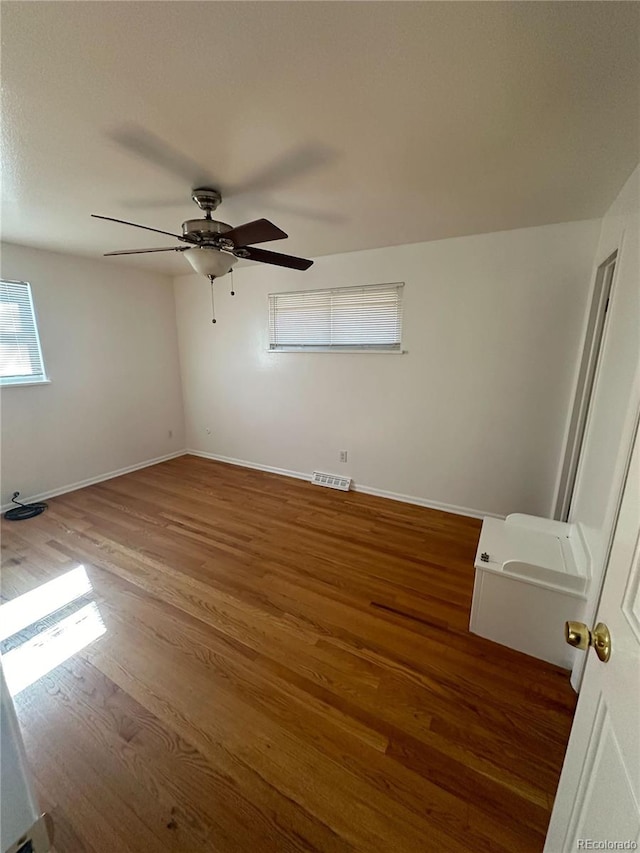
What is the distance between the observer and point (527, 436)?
8.95 ft

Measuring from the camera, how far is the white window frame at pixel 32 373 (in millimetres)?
3068

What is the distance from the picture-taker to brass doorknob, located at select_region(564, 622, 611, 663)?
0.66 m

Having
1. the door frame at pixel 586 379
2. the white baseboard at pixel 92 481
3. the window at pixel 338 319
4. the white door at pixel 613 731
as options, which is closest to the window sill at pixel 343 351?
the window at pixel 338 319

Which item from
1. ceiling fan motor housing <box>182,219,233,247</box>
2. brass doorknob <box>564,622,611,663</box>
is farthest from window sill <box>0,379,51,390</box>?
brass doorknob <box>564,622,611,663</box>

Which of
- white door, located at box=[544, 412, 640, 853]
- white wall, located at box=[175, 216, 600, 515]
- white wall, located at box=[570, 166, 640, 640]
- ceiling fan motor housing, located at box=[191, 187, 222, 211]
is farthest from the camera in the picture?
white wall, located at box=[175, 216, 600, 515]

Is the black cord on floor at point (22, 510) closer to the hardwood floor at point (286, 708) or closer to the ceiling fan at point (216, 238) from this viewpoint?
the hardwood floor at point (286, 708)

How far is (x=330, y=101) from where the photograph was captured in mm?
1206

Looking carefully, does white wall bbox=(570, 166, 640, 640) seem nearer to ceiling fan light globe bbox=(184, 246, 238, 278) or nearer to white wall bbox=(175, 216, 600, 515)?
white wall bbox=(175, 216, 600, 515)

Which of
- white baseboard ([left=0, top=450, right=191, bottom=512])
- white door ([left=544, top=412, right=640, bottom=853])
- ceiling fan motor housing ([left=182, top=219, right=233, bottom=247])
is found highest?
ceiling fan motor housing ([left=182, top=219, right=233, bottom=247])

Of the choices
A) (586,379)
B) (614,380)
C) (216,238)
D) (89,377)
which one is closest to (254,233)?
(216,238)

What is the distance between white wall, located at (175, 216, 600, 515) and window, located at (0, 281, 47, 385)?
174cm

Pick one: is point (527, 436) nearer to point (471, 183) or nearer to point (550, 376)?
point (550, 376)

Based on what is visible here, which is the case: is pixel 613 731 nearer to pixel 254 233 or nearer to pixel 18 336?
pixel 254 233

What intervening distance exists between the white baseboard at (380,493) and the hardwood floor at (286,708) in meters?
0.62
